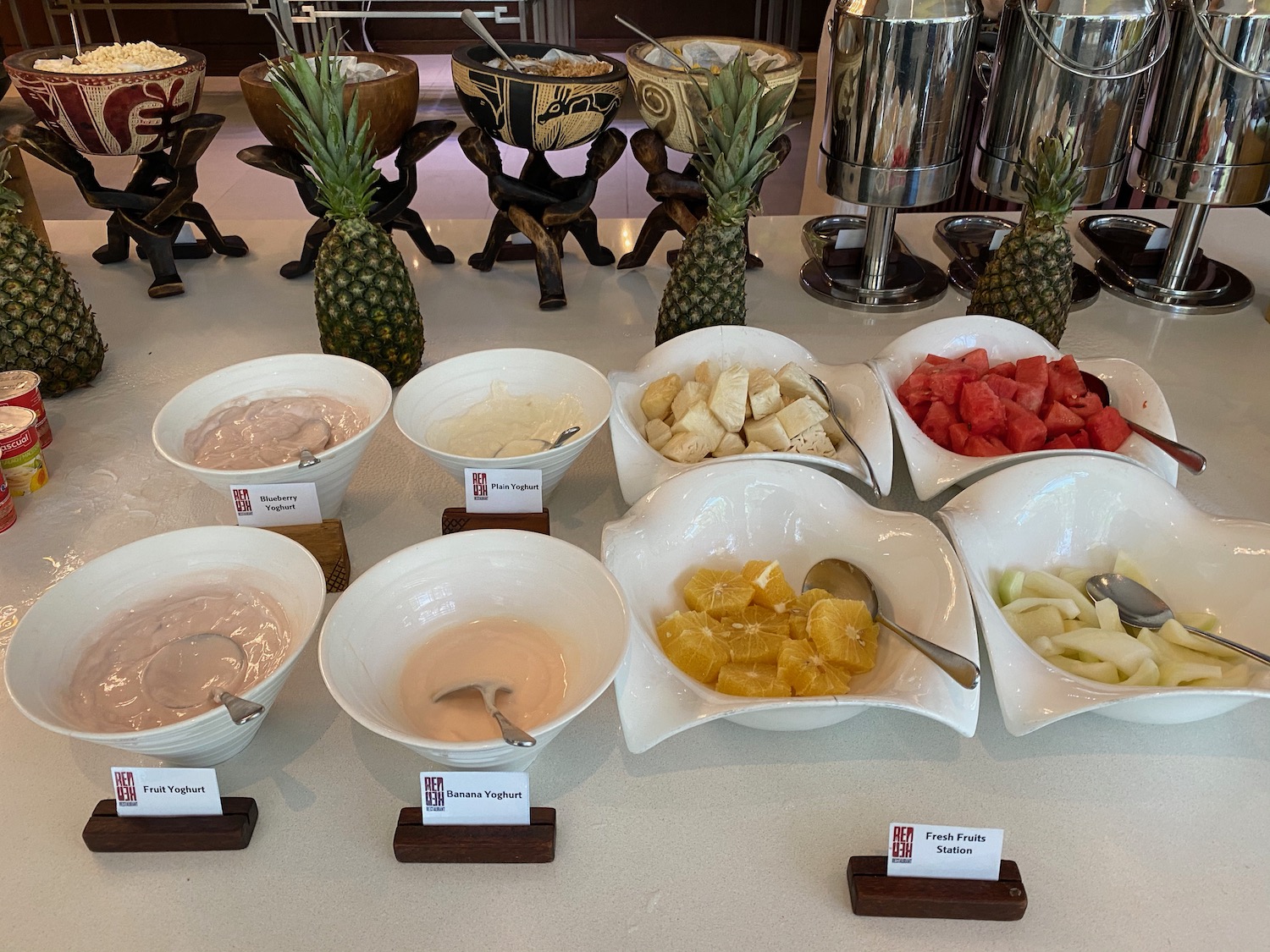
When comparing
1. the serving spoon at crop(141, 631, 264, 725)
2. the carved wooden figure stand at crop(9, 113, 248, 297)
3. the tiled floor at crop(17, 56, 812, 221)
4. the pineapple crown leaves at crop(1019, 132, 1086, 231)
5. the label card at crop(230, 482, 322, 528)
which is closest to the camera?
the serving spoon at crop(141, 631, 264, 725)

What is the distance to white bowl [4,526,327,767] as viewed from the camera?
81 centimetres

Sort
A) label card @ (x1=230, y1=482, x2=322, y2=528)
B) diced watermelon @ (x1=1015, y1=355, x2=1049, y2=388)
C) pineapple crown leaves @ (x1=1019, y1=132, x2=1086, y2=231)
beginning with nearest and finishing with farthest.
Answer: label card @ (x1=230, y1=482, x2=322, y2=528) → diced watermelon @ (x1=1015, y1=355, x2=1049, y2=388) → pineapple crown leaves @ (x1=1019, y1=132, x2=1086, y2=231)

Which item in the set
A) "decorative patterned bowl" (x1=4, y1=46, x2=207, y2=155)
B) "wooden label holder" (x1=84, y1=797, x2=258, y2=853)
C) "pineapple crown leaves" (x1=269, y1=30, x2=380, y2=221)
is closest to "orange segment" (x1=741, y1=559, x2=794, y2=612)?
"wooden label holder" (x1=84, y1=797, x2=258, y2=853)

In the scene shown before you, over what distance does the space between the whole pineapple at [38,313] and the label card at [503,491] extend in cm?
83

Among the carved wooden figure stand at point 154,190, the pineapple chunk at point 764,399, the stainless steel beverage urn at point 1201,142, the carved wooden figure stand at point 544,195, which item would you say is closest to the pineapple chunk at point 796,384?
the pineapple chunk at point 764,399

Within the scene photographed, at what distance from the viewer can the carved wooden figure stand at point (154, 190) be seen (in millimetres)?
1746

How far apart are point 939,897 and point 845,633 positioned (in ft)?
0.81

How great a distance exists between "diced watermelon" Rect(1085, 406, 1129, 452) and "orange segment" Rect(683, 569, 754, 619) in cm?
58

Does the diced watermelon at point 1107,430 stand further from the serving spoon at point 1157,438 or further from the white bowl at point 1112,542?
the white bowl at point 1112,542

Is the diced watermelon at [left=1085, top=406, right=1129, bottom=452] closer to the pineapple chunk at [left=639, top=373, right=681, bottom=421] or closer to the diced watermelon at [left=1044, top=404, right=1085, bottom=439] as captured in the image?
the diced watermelon at [left=1044, top=404, right=1085, bottom=439]

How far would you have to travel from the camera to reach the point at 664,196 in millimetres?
1877

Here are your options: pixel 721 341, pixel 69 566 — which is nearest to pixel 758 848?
pixel 721 341

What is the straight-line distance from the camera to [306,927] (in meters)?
0.79

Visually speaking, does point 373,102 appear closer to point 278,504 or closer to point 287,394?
point 287,394
